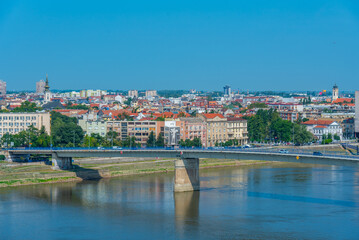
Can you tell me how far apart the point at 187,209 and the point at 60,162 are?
1382 cm

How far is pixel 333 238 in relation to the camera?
78.1ft

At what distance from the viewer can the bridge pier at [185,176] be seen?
114 ft

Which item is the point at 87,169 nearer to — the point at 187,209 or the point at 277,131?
the point at 187,209

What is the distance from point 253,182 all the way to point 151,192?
6908 millimetres

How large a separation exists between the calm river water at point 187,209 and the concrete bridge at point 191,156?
105cm

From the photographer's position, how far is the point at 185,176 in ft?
115

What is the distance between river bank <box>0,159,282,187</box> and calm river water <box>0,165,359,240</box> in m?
1.33

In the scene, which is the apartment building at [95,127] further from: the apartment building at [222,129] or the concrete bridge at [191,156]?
the concrete bridge at [191,156]

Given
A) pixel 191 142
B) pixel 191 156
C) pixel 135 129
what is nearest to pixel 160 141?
pixel 191 142

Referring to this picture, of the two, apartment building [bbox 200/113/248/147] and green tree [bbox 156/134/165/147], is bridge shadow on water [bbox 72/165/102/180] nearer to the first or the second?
green tree [bbox 156/134/165/147]

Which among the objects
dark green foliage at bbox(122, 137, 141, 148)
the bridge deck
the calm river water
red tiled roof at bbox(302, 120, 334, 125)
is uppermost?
red tiled roof at bbox(302, 120, 334, 125)

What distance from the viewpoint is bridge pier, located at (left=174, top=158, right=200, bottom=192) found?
114ft

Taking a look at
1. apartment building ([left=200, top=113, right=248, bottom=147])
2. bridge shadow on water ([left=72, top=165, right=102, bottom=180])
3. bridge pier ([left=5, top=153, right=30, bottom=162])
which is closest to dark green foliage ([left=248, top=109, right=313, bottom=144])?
apartment building ([left=200, top=113, right=248, bottom=147])

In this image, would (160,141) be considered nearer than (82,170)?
No
